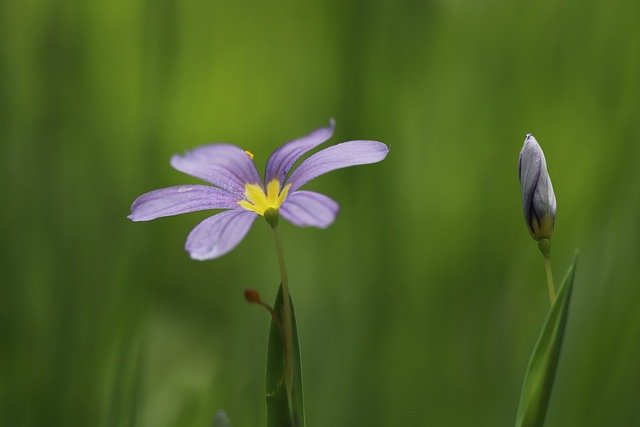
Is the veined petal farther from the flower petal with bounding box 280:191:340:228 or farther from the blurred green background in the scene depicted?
the blurred green background

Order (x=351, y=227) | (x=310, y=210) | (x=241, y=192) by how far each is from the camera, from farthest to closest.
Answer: (x=351, y=227) → (x=241, y=192) → (x=310, y=210)

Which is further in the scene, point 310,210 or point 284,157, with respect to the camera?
point 284,157

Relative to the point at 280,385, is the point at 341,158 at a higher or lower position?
higher

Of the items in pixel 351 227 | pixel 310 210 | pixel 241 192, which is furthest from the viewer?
pixel 351 227

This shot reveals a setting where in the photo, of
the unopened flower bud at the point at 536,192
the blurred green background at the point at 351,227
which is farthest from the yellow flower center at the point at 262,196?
the blurred green background at the point at 351,227

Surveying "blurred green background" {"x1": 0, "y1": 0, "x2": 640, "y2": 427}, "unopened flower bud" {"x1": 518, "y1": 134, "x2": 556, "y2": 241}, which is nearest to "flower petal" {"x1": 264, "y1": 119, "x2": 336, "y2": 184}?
"unopened flower bud" {"x1": 518, "y1": 134, "x2": 556, "y2": 241}

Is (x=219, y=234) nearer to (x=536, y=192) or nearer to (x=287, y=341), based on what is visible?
(x=287, y=341)

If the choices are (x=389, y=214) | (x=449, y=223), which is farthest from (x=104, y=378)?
(x=449, y=223)

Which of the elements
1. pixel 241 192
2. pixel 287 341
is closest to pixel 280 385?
pixel 287 341
